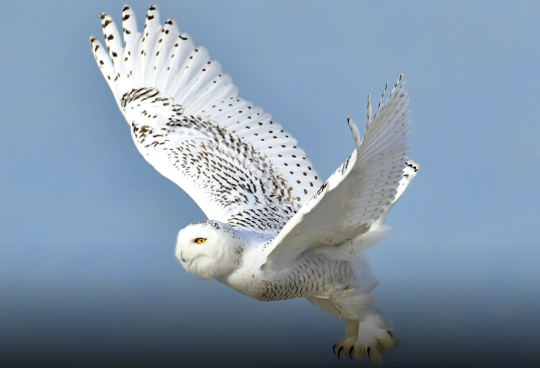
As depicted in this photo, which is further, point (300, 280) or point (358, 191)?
point (300, 280)

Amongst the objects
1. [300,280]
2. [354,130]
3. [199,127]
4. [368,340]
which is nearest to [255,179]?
[199,127]

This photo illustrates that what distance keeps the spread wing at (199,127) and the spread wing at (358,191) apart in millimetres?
816

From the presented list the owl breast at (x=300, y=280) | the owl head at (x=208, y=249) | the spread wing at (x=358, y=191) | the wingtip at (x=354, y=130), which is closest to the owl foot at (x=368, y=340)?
the owl breast at (x=300, y=280)

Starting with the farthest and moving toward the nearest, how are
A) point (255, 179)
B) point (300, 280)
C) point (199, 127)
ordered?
point (199, 127), point (255, 179), point (300, 280)

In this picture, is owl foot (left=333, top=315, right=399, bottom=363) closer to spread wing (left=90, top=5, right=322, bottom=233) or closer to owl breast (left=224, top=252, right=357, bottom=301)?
owl breast (left=224, top=252, right=357, bottom=301)

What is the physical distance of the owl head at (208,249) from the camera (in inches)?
141

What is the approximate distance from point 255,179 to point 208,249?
1379 millimetres

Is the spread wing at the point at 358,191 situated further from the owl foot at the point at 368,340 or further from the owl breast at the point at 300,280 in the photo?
the owl foot at the point at 368,340

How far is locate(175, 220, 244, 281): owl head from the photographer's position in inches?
141

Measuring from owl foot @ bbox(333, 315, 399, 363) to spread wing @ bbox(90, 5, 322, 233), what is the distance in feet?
2.90

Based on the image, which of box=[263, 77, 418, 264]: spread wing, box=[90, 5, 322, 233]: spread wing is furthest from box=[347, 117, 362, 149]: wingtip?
box=[90, 5, 322, 233]: spread wing

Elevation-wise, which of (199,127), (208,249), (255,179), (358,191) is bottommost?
(208,249)

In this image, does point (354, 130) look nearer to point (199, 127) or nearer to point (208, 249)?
point (208, 249)

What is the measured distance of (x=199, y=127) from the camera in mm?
5219
